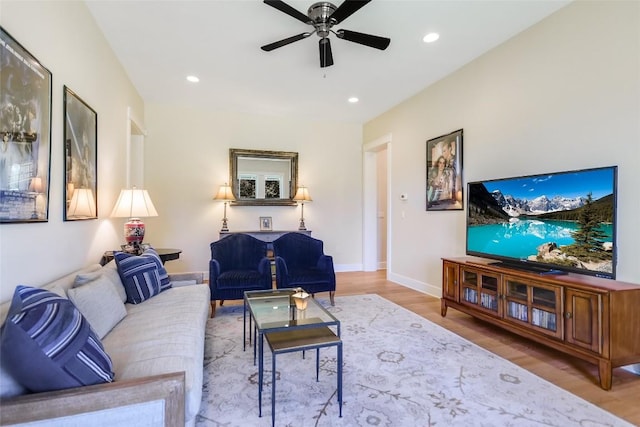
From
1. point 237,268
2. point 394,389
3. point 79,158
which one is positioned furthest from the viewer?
point 237,268

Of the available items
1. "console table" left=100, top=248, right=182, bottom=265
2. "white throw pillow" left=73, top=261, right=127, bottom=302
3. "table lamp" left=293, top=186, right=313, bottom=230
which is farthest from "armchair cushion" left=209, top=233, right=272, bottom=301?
"table lamp" left=293, top=186, right=313, bottom=230

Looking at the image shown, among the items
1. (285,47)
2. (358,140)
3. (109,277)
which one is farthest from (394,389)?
(358,140)

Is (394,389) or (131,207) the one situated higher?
(131,207)

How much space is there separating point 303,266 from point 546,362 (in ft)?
8.46

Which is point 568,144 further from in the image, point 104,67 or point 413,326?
point 104,67

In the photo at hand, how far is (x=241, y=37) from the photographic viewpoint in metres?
3.02

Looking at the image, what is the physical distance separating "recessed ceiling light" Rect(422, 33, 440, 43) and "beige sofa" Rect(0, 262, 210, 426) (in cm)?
316

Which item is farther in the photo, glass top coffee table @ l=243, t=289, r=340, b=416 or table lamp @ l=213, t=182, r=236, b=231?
table lamp @ l=213, t=182, r=236, b=231

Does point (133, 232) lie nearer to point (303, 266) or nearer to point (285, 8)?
point (303, 266)

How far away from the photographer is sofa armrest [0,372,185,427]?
104cm

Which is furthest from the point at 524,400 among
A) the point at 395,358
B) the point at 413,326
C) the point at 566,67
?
the point at 566,67

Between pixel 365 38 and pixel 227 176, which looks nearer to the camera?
pixel 365 38

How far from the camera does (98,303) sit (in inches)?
71.7

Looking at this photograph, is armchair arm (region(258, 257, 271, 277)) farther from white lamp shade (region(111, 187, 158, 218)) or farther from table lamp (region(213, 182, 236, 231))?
table lamp (region(213, 182, 236, 231))
